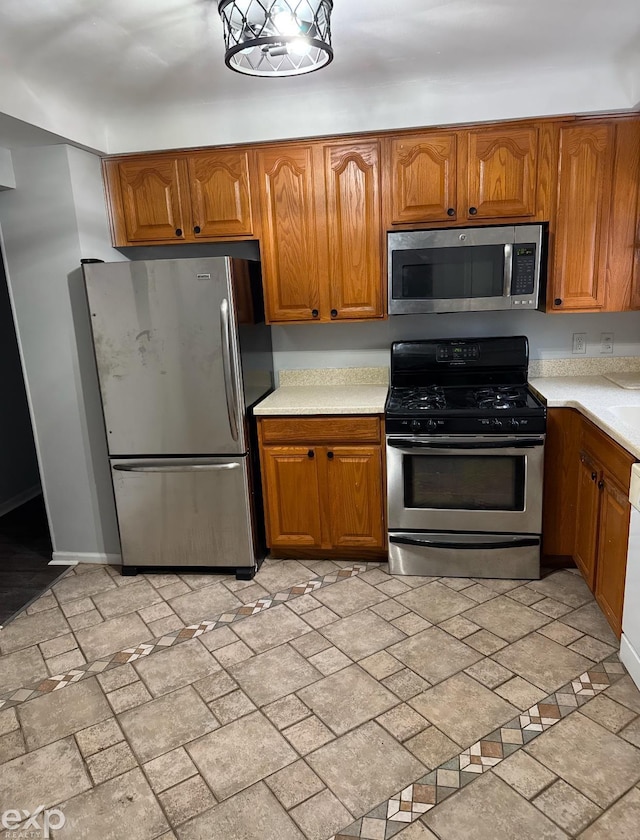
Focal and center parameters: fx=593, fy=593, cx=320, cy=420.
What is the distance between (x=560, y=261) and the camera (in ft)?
9.80

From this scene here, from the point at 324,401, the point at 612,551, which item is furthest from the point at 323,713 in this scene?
the point at 324,401

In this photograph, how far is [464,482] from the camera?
9.66 feet

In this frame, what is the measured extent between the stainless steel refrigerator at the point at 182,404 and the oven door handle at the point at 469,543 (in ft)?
2.59

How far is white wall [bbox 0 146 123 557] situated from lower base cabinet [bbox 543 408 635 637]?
2.37 meters

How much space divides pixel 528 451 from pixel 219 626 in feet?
5.42

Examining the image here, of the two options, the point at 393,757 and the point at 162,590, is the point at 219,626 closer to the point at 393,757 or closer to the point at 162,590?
the point at 162,590

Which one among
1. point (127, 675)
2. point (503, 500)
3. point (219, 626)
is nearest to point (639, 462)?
point (503, 500)

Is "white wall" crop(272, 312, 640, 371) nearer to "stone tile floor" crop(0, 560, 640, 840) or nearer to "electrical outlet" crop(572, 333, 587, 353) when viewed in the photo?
"electrical outlet" crop(572, 333, 587, 353)

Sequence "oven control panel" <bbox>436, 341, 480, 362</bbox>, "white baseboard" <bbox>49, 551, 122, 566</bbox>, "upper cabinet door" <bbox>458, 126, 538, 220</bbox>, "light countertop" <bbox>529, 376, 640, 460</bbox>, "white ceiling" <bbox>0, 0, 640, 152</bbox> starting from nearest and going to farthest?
1. "white ceiling" <bbox>0, 0, 640, 152</bbox>
2. "light countertop" <bbox>529, 376, 640, 460</bbox>
3. "upper cabinet door" <bbox>458, 126, 538, 220</bbox>
4. "oven control panel" <bbox>436, 341, 480, 362</bbox>
5. "white baseboard" <bbox>49, 551, 122, 566</bbox>

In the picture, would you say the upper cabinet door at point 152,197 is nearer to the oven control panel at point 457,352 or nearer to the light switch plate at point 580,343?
the oven control panel at point 457,352

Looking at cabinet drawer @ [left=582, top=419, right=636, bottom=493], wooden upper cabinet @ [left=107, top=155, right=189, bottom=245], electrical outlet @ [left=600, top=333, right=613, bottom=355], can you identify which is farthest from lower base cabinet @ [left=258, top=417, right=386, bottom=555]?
electrical outlet @ [left=600, top=333, right=613, bottom=355]

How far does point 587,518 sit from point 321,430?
1.32m

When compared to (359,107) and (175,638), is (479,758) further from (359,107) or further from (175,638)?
(359,107)

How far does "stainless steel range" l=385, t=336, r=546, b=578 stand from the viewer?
9.28ft
